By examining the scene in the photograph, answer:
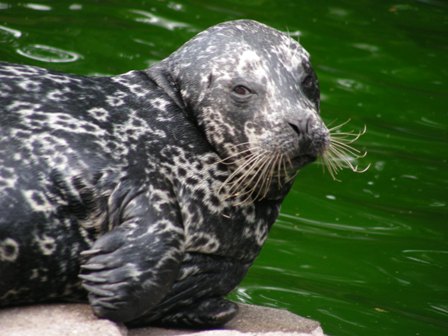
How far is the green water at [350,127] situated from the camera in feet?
27.5

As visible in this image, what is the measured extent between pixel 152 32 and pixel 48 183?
668 centimetres

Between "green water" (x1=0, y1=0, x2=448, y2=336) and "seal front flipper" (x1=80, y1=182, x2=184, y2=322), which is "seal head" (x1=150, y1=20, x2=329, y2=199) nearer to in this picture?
"seal front flipper" (x1=80, y1=182, x2=184, y2=322)

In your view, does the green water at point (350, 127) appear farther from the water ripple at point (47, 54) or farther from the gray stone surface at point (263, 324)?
the gray stone surface at point (263, 324)

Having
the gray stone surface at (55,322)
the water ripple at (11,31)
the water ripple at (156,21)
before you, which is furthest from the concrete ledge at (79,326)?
the water ripple at (156,21)

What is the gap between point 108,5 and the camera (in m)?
13.3

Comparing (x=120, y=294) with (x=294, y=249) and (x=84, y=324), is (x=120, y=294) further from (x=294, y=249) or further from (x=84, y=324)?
(x=294, y=249)

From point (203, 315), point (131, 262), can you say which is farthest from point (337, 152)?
point (131, 262)

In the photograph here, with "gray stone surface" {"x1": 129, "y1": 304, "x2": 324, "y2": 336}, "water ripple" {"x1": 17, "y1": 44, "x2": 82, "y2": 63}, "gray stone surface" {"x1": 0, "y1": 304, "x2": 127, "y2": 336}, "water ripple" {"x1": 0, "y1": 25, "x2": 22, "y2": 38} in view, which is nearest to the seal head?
"gray stone surface" {"x1": 129, "y1": 304, "x2": 324, "y2": 336}

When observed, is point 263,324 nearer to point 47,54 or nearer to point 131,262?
point 131,262

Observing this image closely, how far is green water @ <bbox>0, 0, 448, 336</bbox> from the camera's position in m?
8.38

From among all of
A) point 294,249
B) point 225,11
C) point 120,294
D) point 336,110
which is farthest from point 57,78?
point 225,11

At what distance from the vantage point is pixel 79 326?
19.4 ft

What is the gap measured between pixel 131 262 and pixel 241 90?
124 cm

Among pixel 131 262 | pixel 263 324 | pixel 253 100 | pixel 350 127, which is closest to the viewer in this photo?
pixel 131 262
